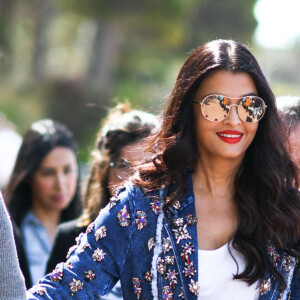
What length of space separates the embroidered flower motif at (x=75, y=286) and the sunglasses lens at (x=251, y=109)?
2.87 ft

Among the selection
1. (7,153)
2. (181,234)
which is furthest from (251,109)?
(7,153)

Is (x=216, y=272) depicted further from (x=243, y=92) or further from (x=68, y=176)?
(x=68, y=176)

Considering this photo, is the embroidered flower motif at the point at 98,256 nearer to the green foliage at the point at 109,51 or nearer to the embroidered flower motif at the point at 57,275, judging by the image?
the embroidered flower motif at the point at 57,275

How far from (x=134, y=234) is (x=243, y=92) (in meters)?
0.69

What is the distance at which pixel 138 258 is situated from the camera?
236 cm

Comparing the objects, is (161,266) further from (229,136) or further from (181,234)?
(229,136)

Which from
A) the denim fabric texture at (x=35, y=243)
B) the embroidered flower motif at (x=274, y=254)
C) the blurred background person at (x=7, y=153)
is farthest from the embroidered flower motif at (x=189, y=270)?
the blurred background person at (x=7, y=153)

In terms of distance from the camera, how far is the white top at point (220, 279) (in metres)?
2.32

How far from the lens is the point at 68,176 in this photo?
14.5ft

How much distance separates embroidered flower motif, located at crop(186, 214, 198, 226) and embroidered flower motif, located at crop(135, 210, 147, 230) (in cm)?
17

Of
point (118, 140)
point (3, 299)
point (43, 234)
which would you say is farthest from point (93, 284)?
point (43, 234)

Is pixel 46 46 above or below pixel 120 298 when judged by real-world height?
above

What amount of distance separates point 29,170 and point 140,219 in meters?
2.15

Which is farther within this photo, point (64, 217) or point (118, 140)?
point (64, 217)
